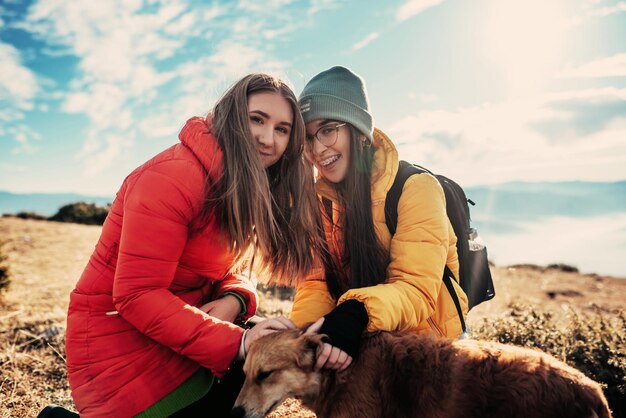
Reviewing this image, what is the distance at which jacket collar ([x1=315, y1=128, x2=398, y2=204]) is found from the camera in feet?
11.9

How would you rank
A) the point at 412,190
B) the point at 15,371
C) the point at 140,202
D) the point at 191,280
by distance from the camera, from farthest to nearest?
the point at 15,371
the point at 412,190
the point at 191,280
the point at 140,202

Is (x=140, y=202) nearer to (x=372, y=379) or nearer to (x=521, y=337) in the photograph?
(x=372, y=379)

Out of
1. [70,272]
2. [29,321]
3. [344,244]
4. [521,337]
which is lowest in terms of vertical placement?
[70,272]

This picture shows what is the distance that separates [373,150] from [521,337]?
329 cm

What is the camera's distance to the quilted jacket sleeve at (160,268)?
2617mm

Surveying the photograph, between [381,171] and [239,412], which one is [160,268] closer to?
[239,412]

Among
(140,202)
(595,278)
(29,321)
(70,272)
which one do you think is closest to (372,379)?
(140,202)

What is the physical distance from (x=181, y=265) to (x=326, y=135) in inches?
69.4

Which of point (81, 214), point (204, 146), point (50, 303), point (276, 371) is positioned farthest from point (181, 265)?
point (81, 214)

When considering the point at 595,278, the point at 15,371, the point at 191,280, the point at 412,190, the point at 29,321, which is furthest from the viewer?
the point at 595,278

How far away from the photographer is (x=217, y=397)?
329 centimetres

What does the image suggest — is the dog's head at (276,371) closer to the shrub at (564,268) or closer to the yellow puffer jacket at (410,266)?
the yellow puffer jacket at (410,266)

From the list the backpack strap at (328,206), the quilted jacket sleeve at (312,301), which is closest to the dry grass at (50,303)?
the quilted jacket sleeve at (312,301)

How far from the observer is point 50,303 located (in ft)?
23.9
